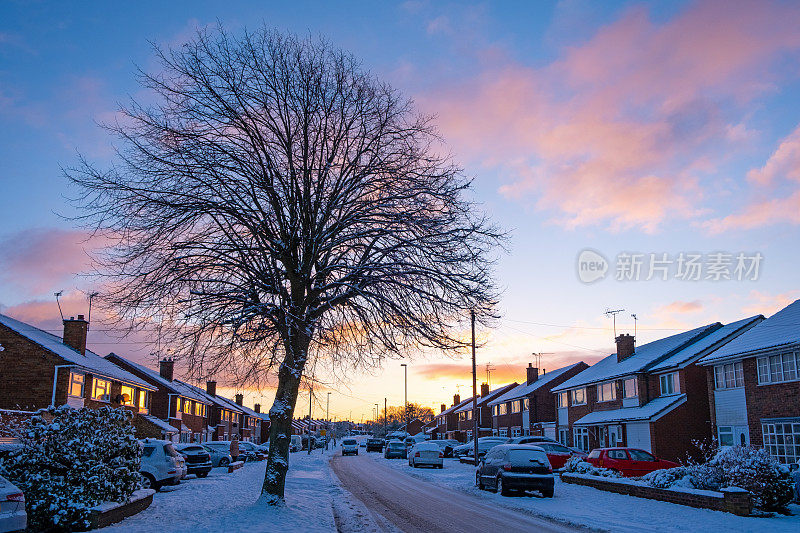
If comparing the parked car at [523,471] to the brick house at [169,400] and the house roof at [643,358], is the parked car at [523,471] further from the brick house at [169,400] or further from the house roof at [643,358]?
the brick house at [169,400]

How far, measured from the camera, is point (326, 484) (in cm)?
2681

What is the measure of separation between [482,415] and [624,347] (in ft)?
113

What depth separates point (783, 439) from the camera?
87.2 feet

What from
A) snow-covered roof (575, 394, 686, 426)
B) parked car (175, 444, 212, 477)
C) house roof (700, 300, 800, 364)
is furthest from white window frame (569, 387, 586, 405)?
parked car (175, 444, 212, 477)

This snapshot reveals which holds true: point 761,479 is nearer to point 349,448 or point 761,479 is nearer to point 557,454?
point 557,454

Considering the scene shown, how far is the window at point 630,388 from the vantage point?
133 feet

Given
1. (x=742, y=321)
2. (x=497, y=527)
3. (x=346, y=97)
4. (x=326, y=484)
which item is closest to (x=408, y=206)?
(x=346, y=97)

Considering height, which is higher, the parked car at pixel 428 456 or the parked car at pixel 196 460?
the parked car at pixel 196 460

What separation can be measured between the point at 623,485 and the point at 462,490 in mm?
6466

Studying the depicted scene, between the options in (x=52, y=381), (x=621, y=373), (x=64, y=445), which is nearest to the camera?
(x=64, y=445)

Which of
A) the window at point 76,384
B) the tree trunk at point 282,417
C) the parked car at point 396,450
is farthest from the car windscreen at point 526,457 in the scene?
the parked car at point 396,450

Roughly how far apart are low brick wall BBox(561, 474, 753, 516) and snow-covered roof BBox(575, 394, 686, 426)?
1449 cm

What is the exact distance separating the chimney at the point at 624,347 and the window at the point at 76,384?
37177 mm

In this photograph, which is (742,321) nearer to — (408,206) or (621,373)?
(621,373)
